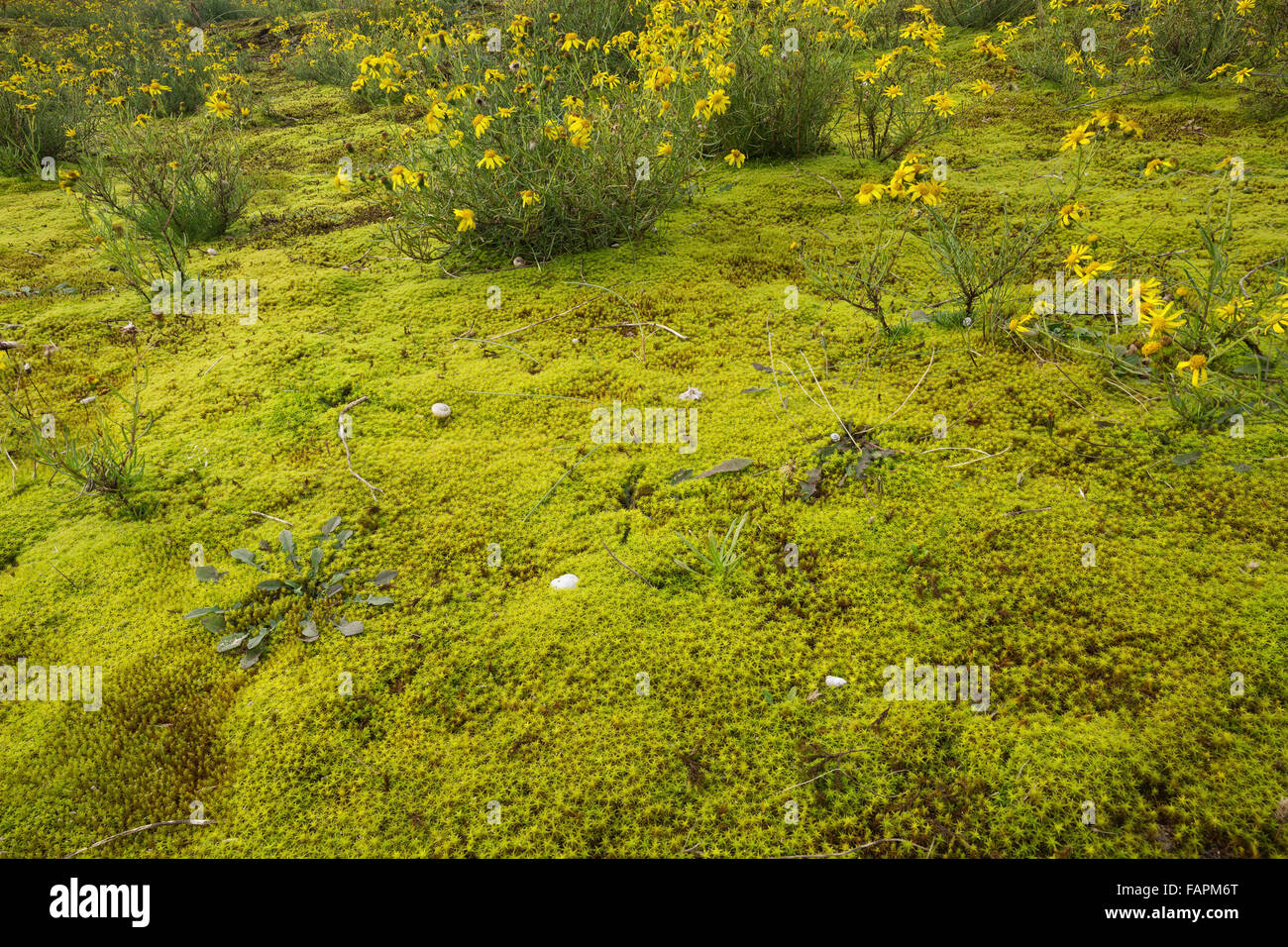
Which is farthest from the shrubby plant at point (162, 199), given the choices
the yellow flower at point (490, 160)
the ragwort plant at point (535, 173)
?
the yellow flower at point (490, 160)

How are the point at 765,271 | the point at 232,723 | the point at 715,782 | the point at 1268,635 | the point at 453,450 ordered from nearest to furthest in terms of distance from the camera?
the point at 715,782 < the point at 1268,635 < the point at 232,723 < the point at 453,450 < the point at 765,271

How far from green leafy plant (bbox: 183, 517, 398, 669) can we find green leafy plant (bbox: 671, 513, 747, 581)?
872 mm

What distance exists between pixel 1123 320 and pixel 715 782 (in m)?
2.43

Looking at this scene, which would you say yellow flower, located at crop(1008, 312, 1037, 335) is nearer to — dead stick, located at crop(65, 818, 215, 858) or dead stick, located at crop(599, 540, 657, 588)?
dead stick, located at crop(599, 540, 657, 588)

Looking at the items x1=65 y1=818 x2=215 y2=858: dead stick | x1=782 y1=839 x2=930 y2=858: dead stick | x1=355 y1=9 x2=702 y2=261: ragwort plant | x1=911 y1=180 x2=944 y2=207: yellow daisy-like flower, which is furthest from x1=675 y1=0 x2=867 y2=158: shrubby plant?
x1=65 y1=818 x2=215 y2=858: dead stick

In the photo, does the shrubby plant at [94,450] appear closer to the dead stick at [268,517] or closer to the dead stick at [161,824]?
the dead stick at [268,517]

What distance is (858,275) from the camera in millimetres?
2980

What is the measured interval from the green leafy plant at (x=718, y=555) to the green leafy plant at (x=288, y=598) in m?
0.87

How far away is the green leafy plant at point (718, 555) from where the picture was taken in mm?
1851

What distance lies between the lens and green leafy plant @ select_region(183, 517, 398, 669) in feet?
5.95

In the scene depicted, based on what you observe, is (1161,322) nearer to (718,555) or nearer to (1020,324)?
(1020,324)

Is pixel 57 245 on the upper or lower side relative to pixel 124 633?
upper
